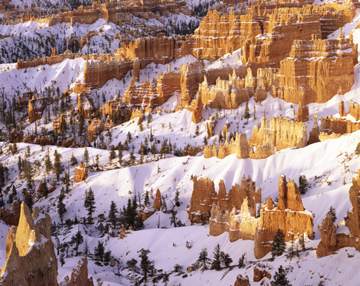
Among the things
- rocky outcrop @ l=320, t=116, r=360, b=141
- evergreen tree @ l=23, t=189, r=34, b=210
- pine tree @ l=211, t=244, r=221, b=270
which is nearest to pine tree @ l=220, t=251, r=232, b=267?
pine tree @ l=211, t=244, r=221, b=270

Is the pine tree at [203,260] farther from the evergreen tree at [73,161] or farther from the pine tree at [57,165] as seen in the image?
the evergreen tree at [73,161]

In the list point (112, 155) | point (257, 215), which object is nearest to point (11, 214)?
point (112, 155)

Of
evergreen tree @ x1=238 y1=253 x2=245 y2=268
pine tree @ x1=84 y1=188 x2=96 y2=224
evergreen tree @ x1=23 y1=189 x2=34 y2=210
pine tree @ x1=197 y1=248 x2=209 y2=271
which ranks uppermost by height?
evergreen tree @ x1=238 y1=253 x2=245 y2=268

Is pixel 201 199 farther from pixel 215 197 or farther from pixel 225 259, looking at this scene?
pixel 225 259

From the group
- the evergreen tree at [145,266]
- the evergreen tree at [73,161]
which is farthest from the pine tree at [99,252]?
the evergreen tree at [73,161]

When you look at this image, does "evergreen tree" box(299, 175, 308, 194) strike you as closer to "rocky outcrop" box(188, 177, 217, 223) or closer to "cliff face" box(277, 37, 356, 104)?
"rocky outcrop" box(188, 177, 217, 223)

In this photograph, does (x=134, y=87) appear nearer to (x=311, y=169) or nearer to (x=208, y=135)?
(x=208, y=135)

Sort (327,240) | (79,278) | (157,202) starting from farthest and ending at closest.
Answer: (157,202)
(327,240)
(79,278)
